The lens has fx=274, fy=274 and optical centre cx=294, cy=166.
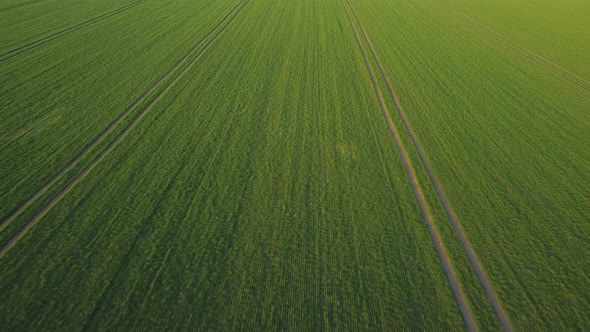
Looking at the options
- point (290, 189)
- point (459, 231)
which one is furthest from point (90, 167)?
point (459, 231)

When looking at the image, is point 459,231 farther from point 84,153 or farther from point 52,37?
point 52,37

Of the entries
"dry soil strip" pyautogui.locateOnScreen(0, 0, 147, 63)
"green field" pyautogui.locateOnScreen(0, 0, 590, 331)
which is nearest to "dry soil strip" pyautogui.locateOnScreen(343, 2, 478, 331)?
"green field" pyautogui.locateOnScreen(0, 0, 590, 331)

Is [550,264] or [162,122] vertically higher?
[162,122]

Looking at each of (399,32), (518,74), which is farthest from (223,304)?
(399,32)

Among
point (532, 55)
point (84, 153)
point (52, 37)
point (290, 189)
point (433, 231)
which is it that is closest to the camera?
point (433, 231)

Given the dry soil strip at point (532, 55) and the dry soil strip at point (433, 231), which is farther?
the dry soil strip at point (532, 55)

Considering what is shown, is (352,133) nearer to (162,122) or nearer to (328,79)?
(328,79)

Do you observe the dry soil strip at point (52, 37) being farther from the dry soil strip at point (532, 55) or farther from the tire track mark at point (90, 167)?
the dry soil strip at point (532, 55)

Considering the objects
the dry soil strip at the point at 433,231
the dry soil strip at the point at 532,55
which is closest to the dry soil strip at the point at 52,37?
the dry soil strip at the point at 433,231
